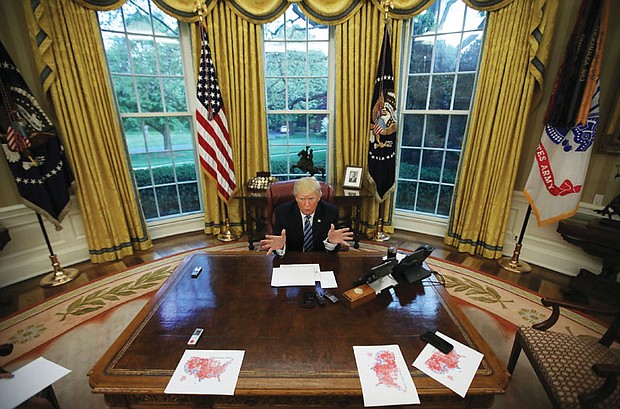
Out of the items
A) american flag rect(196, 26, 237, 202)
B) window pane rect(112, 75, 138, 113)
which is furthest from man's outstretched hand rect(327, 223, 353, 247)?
window pane rect(112, 75, 138, 113)

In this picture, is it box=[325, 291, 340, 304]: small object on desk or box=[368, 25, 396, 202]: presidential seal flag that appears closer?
box=[325, 291, 340, 304]: small object on desk

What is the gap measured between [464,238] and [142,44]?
4262 mm

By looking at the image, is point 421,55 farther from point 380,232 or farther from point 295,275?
point 295,275

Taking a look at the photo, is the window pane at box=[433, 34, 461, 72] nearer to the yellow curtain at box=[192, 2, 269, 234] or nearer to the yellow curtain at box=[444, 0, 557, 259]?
the yellow curtain at box=[444, 0, 557, 259]

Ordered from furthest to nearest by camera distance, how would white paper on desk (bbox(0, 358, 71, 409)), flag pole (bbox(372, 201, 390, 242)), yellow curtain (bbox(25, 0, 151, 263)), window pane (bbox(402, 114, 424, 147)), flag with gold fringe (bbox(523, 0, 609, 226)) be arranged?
flag pole (bbox(372, 201, 390, 242)) → window pane (bbox(402, 114, 424, 147)) → yellow curtain (bbox(25, 0, 151, 263)) → flag with gold fringe (bbox(523, 0, 609, 226)) → white paper on desk (bbox(0, 358, 71, 409))

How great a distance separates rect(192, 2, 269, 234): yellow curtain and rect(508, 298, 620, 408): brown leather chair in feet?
9.91

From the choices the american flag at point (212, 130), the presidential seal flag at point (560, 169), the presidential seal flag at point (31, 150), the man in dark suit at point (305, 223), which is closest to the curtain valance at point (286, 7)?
the american flag at point (212, 130)

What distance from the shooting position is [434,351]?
1138 millimetres

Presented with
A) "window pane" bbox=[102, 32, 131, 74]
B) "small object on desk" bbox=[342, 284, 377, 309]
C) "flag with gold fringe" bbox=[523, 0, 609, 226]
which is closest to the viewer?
"small object on desk" bbox=[342, 284, 377, 309]

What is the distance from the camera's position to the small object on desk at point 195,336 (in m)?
1.16

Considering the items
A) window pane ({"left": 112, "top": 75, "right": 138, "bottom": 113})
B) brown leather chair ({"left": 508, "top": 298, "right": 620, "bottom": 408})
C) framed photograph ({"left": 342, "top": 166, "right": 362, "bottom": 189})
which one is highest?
window pane ({"left": 112, "top": 75, "right": 138, "bottom": 113})

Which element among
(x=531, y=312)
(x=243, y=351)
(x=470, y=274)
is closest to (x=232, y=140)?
(x=243, y=351)

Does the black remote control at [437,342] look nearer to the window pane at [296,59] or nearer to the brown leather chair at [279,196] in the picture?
the brown leather chair at [279,196]

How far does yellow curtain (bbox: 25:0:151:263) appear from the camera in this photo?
2527 mm
